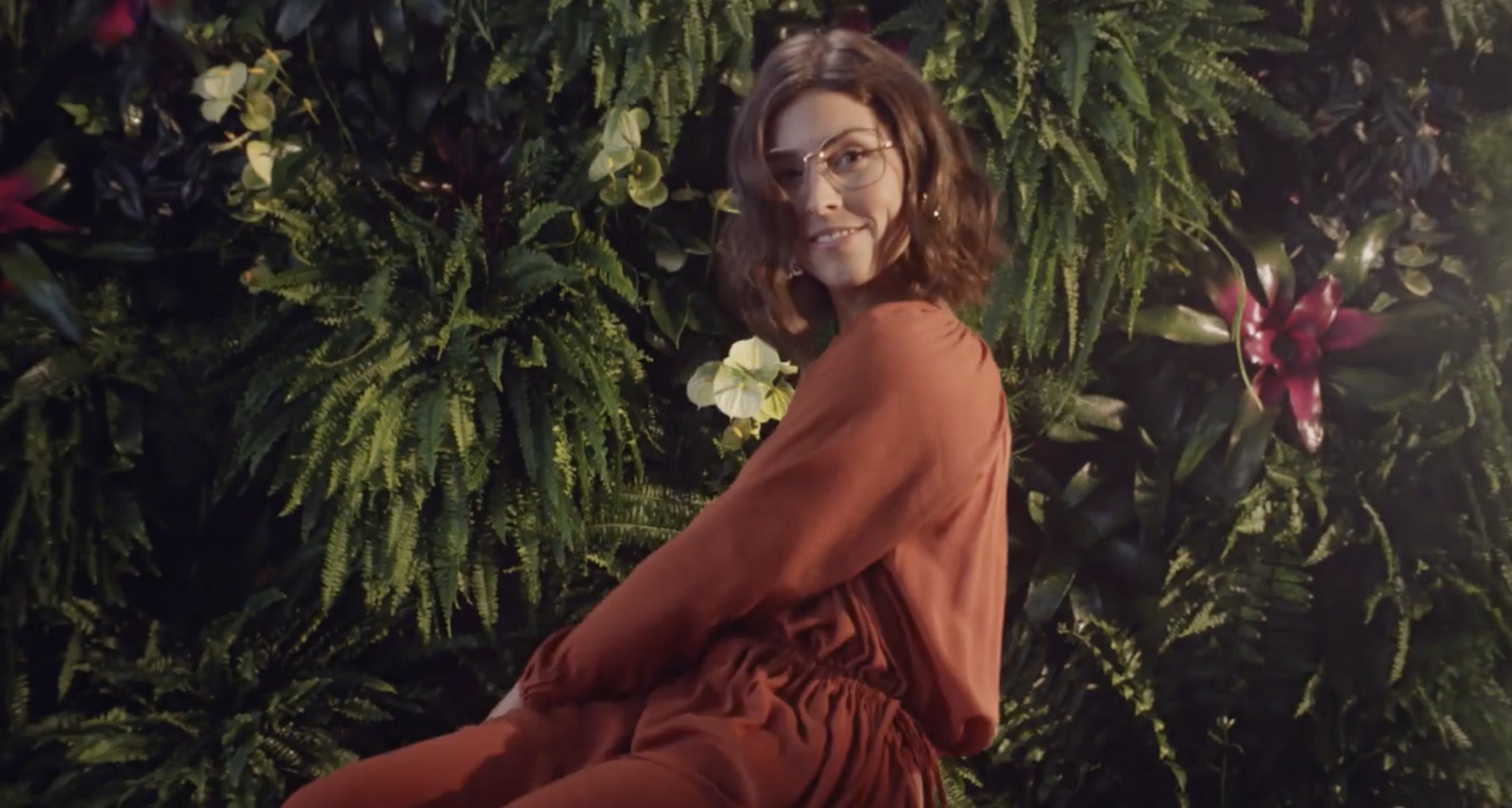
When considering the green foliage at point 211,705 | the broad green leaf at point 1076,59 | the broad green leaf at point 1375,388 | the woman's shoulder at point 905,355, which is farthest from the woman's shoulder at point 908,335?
the green foliage at point 211,705

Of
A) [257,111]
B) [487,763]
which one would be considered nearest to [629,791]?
[487,763]

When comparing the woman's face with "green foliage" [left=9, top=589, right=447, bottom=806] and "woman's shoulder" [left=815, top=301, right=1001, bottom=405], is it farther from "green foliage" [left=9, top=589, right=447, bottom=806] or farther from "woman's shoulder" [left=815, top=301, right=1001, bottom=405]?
"green foliage" [left=9, top=589, right=447, bottom=806]

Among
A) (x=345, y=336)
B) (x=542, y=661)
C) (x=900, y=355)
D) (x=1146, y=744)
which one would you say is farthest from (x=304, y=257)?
(x=1146, y=744)

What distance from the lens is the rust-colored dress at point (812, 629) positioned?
2.73 ft

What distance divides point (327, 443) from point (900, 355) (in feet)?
2.00

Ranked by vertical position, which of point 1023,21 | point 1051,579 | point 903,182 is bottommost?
point 1051,579

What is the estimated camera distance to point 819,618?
2.87ft

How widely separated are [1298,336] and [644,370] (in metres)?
0.68

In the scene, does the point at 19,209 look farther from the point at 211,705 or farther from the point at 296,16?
the point at 211,705

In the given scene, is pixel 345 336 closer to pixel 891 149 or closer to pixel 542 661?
pixel 542 661

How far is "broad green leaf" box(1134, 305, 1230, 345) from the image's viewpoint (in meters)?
1.29

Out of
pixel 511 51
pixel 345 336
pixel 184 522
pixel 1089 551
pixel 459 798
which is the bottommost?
pixel 1089 551

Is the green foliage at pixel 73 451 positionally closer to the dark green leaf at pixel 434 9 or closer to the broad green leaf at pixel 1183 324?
the dark green leaf at pixel 434 9

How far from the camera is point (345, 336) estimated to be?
1211 mm
